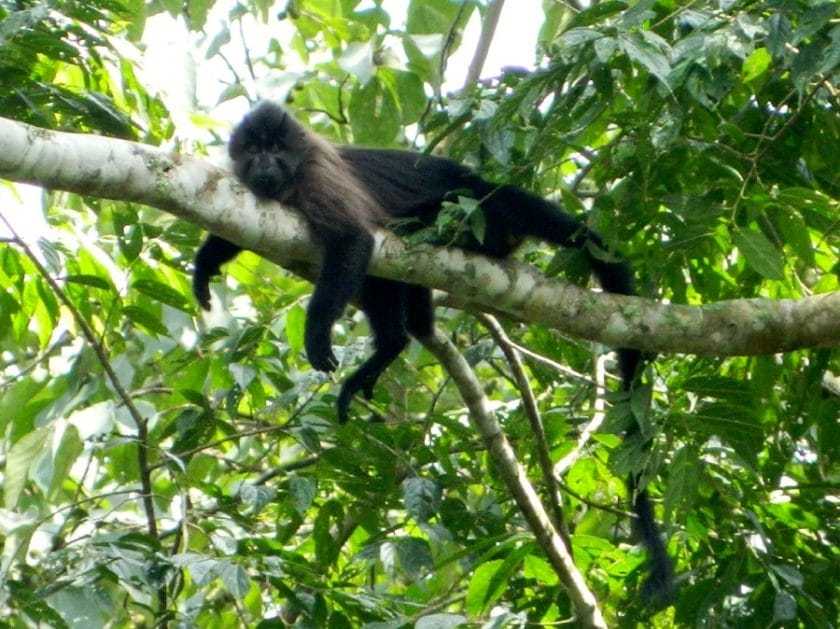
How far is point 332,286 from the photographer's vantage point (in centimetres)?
425

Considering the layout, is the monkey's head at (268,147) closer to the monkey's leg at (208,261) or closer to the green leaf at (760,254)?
the monkey's leg at (208,261)

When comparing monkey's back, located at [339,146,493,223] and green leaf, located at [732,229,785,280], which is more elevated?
monkey's back, located at [339,146,493,223]

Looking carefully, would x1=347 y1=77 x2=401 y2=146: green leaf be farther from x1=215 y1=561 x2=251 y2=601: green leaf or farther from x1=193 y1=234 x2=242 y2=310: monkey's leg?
x1=215 y1=561 x2=251 y2=601: green leaf

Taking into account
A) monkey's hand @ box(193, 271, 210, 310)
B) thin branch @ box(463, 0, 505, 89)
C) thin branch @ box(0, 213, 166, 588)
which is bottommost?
thin branch @ box(0, 213, 166, 588)

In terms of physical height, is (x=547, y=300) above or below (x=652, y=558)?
above

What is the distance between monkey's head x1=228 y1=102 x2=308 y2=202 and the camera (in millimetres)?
4676

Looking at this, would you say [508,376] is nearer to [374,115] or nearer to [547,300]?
[374,115]

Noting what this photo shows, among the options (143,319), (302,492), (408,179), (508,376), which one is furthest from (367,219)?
(508,376)

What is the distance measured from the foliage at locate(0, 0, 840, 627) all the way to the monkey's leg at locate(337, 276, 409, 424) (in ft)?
0.44

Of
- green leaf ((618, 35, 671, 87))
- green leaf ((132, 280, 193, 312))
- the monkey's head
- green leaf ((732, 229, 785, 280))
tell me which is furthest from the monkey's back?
green leaf ((618, 35, 671, 87))

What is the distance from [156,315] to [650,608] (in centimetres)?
213

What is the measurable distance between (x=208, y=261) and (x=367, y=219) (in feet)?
2.67

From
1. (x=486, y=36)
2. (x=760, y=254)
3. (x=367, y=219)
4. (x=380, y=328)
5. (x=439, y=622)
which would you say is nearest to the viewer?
(x=439, y=622)

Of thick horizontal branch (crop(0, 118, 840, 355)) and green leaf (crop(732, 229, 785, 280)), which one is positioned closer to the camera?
thick horizontal branch (crop(0, 118, 840, 355))
